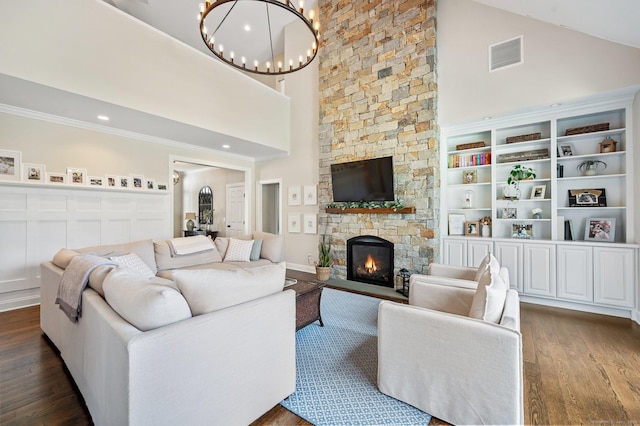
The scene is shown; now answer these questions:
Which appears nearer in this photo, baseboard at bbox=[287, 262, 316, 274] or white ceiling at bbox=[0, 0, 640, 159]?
white ceiling at bbox=[0, 0, 640, 159]

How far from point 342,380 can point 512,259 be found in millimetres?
3240

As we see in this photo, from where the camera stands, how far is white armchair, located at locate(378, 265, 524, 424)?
1.44 metres

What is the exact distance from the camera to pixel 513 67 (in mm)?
3793

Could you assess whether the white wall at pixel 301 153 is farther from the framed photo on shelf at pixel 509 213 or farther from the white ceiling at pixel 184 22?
the framed photo on shelf at pixel 509 213

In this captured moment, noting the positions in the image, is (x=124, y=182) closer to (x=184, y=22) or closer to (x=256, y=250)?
(x=256, y=250)

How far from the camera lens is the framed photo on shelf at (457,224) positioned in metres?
4.57

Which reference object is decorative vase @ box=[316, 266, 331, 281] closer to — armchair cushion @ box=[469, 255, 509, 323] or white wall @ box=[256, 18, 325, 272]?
white wall @ box=[256, 18, 325, 272]

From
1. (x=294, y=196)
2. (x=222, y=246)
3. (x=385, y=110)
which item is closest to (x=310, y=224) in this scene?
(x=294, y=196)

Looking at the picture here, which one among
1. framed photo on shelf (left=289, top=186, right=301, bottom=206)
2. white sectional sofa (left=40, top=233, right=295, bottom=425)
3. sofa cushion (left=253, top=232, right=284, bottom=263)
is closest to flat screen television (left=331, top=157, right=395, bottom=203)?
framed photo on shelf (left=289, top=186, right=301, bottom=206)

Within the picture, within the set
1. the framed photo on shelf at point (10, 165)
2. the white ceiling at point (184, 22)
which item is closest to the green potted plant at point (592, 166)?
the white ceiling at point (184, 22)

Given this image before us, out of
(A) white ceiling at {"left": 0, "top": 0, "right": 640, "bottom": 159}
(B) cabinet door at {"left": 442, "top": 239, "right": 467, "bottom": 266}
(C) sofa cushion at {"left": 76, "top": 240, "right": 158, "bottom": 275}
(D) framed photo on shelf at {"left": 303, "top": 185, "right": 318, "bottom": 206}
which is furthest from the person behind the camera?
(D) framed photo on shelf at {"left": 303, "top": 185, "right": 318, "bottom": 206}

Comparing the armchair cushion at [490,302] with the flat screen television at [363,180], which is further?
the flat screen television at [363,180]

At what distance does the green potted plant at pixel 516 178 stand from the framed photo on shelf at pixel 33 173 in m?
6.66

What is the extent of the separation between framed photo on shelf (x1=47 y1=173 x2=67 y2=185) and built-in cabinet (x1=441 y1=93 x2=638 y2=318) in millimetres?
5808
